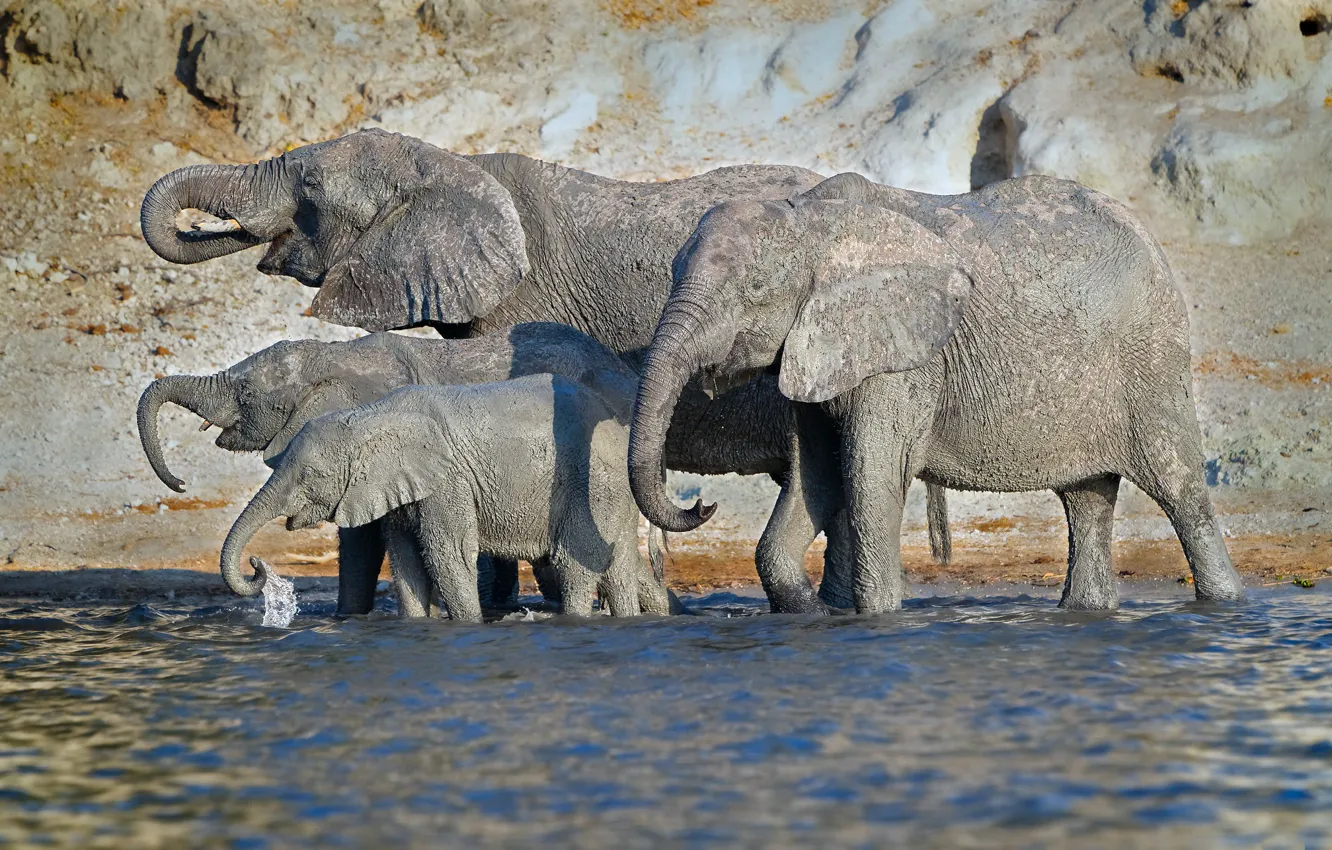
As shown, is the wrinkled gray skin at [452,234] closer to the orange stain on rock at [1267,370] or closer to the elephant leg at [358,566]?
the elephant leg at [358,566]

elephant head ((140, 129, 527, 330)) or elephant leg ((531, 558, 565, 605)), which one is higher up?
elephant head ((140, 129, 527, 330))

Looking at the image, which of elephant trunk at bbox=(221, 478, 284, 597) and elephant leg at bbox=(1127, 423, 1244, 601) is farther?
elephant leg at bbox=(1127, 423, 1244, 601)

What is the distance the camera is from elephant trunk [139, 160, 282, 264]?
1239cm

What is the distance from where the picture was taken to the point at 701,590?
14.0m

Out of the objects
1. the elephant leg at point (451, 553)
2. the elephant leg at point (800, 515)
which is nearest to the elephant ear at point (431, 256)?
the elephant leg at point (451, 553)

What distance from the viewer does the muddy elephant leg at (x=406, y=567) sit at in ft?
35.2

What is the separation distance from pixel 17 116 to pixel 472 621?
1266cm

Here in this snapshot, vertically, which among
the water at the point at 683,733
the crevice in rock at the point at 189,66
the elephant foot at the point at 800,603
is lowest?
the water at the point at 683,733

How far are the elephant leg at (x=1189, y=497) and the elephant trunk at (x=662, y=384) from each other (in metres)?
2.97

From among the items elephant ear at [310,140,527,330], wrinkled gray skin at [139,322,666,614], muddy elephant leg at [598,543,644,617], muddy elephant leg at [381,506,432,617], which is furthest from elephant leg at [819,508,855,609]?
elephant ear at [310,140,527,330]

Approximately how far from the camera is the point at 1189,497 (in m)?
11.2

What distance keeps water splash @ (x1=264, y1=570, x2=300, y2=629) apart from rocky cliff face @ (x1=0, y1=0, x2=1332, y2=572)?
21.6 feet

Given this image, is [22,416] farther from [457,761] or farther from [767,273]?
[457,761]

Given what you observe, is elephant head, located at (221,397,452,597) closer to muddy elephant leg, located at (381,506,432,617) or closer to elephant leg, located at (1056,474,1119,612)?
muddy elephant leg, located at (381,506,432,617)
